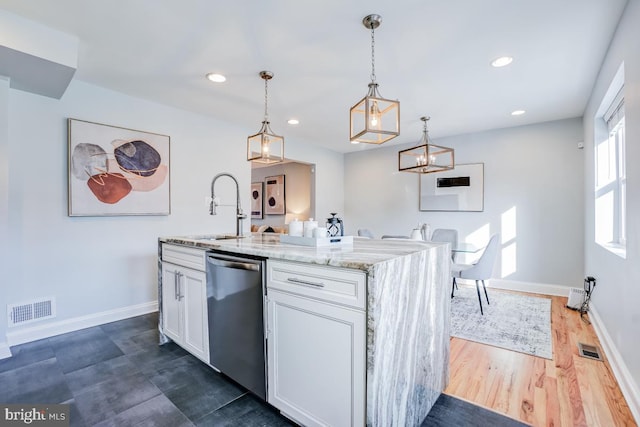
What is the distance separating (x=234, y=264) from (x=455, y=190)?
167 inches

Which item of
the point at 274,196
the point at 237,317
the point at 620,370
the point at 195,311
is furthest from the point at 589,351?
the point at 274,196

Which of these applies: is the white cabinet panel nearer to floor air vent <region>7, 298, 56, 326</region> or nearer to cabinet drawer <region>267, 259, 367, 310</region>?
cabinet drawer <region>267, 259, 367, 310</region>

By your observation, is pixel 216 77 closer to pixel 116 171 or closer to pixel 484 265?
pixel 116 171

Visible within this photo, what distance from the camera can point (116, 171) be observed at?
3.18 meters

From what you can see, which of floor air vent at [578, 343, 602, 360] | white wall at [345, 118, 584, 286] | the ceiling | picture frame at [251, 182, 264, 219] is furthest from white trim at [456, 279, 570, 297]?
picture frame at [251, 182, 264, 219]

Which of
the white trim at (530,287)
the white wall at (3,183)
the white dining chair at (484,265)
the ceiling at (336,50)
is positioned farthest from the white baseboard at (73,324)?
the white trim at (530,287)

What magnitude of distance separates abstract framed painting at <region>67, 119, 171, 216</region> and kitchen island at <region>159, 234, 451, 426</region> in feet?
6.54

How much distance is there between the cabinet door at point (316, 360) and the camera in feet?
4.21

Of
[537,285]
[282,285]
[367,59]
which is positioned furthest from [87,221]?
[537,285]

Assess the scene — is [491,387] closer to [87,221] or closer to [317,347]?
[317,347]

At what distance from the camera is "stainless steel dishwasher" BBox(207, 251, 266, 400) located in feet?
5.63

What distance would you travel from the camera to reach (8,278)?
8.66 ft

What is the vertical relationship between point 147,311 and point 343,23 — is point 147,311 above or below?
below

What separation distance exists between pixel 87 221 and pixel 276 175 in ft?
15.4
